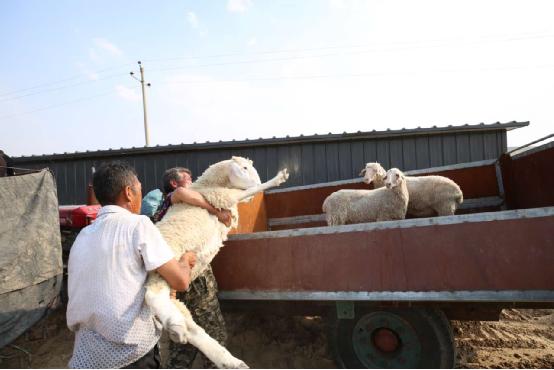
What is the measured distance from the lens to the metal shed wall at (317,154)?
8930mm

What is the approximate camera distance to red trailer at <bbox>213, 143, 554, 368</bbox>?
2.37m

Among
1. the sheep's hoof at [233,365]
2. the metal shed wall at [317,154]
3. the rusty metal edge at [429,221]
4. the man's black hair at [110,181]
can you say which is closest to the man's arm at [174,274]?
the man's black hair at [110,181]

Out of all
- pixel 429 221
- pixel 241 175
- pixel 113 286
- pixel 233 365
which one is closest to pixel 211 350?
pixel 233 365

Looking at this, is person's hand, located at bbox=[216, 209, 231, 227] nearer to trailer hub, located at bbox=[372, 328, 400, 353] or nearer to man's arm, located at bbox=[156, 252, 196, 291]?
man's arm, located at bbox=[156, 252, 196, 291]

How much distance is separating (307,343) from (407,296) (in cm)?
189

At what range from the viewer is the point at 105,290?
1.60m

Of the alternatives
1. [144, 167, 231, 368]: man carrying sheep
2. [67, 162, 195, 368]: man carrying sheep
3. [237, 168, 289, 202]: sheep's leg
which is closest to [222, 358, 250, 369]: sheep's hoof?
[67, 162, 195, 368]: man carrying sheep

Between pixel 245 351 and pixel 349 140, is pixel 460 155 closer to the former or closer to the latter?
pixel 349 140

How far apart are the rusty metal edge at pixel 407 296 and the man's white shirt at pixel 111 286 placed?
61.6 inches

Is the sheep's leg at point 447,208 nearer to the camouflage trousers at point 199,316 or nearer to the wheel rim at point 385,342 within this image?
the wheel rim at point 385,342

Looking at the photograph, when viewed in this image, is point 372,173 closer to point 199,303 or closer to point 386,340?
point 386,340

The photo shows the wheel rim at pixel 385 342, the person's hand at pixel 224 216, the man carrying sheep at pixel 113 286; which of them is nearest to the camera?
the man carrying sheep at pixel 113 286

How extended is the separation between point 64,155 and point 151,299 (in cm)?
1029

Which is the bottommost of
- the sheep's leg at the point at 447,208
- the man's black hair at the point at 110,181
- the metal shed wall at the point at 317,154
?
the sheep's leg at the point at 447,208
